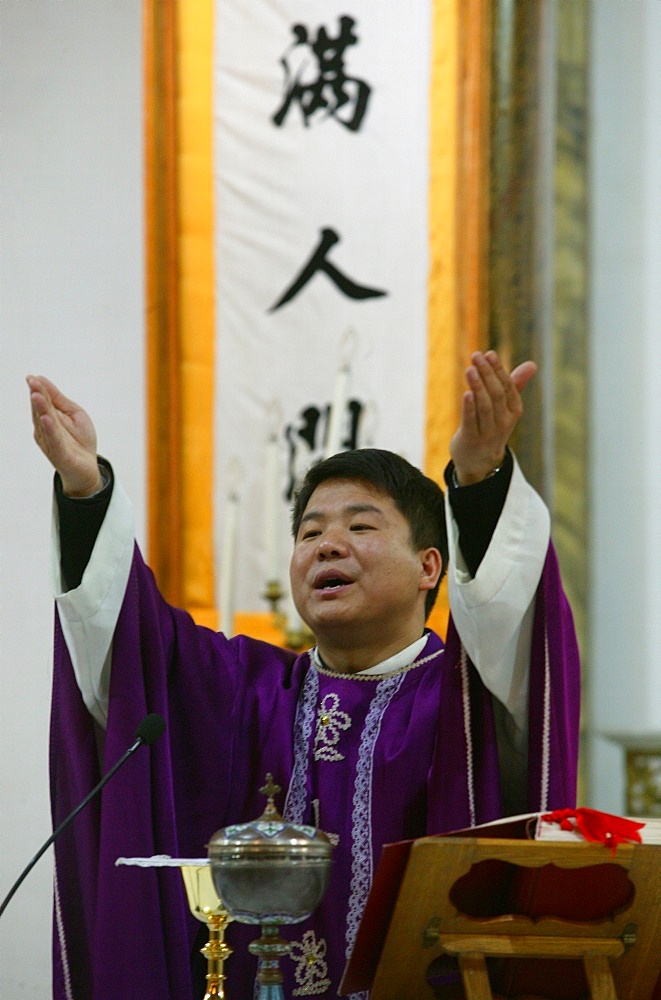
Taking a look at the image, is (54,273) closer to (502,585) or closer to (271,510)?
(271,510)

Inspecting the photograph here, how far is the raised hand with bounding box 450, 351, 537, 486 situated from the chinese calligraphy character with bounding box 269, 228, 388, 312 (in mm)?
2061

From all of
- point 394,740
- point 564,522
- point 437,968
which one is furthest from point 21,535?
point 437,968

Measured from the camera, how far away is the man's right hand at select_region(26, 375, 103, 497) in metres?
2.34

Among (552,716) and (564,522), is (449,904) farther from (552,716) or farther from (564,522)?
(564,522)

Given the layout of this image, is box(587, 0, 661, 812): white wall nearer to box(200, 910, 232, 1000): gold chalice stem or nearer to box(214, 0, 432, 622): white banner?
box(214, 0, 432, 622): white banner

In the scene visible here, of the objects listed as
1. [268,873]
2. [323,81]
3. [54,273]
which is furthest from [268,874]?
[323,81]

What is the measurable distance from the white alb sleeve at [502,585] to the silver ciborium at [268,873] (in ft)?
2.20

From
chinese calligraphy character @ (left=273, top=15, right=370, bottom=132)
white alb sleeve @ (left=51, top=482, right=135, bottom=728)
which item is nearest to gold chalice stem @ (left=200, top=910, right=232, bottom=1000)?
white alb sleeve @ (left=51, top=482, right=135, bottom=728)

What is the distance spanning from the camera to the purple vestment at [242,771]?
7.91ft

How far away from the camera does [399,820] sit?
2.53m

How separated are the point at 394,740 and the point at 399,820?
0.52ft

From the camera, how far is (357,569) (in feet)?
8.55

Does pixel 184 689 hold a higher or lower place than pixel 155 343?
lower

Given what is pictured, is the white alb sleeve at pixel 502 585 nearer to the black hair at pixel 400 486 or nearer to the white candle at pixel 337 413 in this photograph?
the black hair at pixel 400 486
